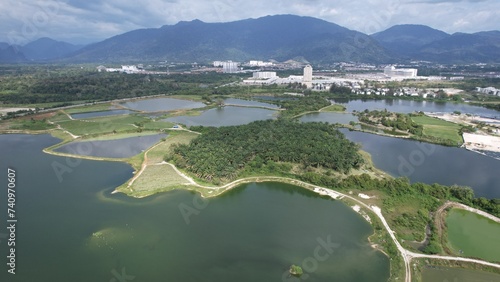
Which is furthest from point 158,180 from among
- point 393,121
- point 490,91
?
point 490,91

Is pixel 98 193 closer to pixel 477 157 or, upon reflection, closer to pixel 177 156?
pixel 177 156

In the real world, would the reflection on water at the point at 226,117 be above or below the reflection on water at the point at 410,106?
below

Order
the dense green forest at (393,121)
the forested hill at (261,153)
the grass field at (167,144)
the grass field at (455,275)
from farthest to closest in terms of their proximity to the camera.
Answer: the dense green forest at (393,121) < the grass field at (167,144) < the forested hill at (261,153) < the grass field at (455,275)

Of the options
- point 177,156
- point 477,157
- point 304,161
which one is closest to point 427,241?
point 304,161

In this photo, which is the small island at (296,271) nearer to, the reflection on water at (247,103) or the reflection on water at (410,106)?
the reflection on water at (247,103)

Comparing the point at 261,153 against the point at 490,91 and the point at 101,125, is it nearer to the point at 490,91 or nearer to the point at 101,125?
the point at 101,125

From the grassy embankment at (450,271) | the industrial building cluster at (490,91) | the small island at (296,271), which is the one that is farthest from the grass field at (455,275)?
the industrial building cluster at (490,91)
